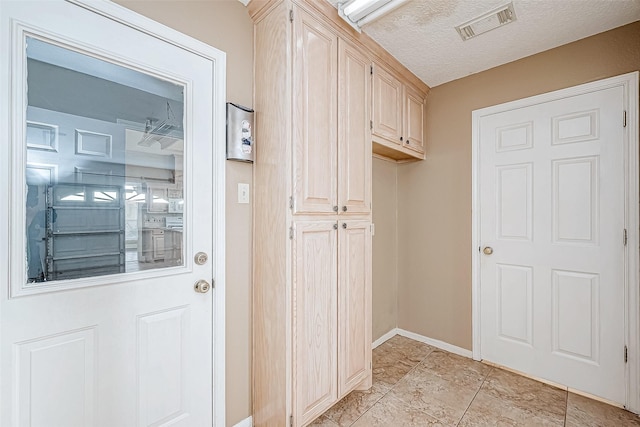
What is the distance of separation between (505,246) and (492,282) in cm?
33

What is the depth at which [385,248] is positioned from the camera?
2889 millimetres

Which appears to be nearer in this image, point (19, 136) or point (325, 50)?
point (19, 136)

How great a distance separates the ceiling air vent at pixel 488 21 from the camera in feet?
5.75

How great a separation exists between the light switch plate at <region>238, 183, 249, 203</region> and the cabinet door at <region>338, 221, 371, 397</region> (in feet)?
2.00

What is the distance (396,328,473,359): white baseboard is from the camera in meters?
2.57

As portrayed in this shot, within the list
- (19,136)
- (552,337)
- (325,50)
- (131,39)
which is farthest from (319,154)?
(552,337)

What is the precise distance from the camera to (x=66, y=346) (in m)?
1.12

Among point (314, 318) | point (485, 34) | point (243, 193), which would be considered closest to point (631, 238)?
point (485, 34)

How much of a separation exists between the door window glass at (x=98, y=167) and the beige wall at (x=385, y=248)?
1.85m

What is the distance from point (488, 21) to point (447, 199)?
141 centimetres

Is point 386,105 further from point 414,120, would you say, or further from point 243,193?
point 243,193

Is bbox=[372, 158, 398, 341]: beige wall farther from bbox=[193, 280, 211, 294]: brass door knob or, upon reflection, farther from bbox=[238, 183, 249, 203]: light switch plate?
bbox=[193, 280, 211, 294]: brass door knob

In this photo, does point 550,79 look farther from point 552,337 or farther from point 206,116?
point 206,116

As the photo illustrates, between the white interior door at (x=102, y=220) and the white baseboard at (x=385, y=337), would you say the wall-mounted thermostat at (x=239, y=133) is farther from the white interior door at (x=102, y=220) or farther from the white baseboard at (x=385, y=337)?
the white baseboard at (x=385, y=337)
